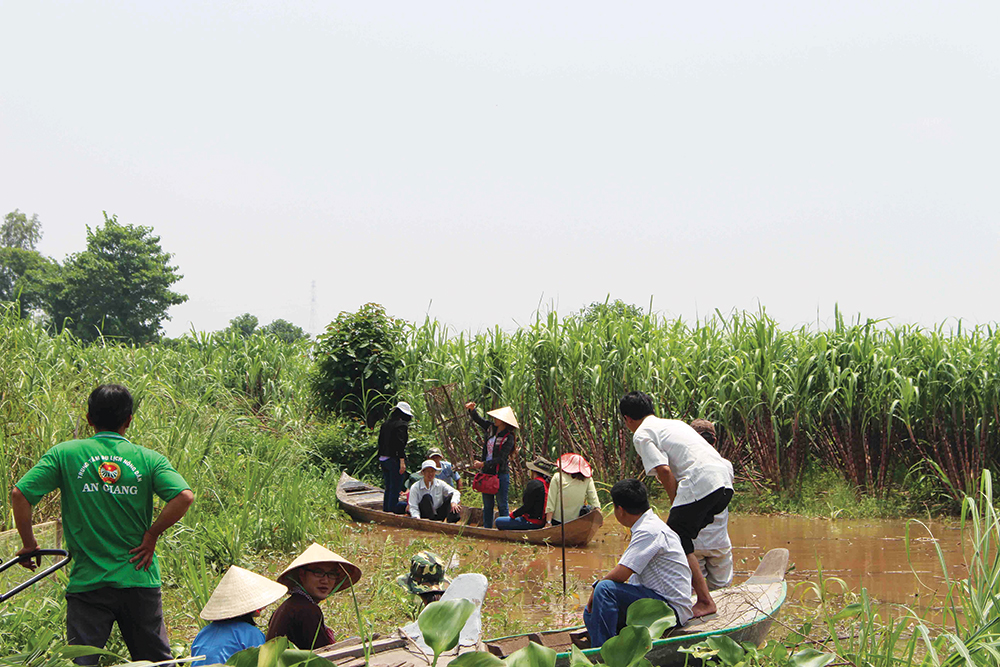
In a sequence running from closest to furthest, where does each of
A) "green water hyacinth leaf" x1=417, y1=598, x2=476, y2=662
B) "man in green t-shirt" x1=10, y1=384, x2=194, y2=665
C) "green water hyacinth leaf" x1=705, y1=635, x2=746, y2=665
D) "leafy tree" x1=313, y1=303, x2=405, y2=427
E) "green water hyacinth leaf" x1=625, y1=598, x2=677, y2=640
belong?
"green water hyacinth leaf" x1=417, y1=598, x2=476, y2=662, "green water hyacinth leaf" x1=625, y1=598, x2=677, y2=640, "green water hyacinth leaf" x1=705, y1=635, x2=746, y2=665, "man in green t-shirt" x1=10, y1=384, x2=194, y2=665, "leafy tree" x1=313, y1=303, x2=405, y2=427

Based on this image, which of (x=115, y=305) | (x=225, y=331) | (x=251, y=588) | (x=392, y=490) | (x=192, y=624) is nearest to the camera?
(x=251, y=588)

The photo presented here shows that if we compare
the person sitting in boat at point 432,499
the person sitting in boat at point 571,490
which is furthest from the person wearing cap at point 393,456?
the person sitting in boat at point 571,490

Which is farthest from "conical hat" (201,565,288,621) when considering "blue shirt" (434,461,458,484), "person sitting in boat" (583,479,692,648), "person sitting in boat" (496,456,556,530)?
"blue shirt" (434,461,458,484)

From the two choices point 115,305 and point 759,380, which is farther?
point 115,305

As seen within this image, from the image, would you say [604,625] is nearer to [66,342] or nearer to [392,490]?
[392,490]

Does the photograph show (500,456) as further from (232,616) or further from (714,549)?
(232,616)

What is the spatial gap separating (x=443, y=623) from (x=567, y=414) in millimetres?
9669

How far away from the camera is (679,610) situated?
4527mm

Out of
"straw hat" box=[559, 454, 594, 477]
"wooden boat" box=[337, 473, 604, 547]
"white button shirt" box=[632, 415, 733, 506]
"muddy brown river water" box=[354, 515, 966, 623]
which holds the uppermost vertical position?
"white button shirt" box=[632, 415, 733, 506]

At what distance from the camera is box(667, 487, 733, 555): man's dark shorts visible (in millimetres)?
5105

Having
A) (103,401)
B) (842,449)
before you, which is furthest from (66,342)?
(842,449)

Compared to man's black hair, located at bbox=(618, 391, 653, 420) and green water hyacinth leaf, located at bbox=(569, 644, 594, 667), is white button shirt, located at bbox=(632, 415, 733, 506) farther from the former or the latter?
green water hyacinth leaf, located at bbox=(569, 644, 594, 667)

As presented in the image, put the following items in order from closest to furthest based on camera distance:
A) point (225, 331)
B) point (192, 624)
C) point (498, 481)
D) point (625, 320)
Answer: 1. point (192, 624)
2. point (498, 481)
3. point (625, 320)
4. point (225, 331)

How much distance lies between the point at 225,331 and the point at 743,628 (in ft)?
58.3
